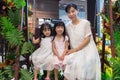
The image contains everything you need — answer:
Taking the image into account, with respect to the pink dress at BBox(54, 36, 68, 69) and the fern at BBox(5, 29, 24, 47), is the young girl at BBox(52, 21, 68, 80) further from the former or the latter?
the fern at BBox(5, 29, 24, 47)

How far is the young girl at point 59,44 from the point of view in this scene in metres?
2.01

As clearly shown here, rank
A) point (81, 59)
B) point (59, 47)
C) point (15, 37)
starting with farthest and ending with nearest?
point (59, 47) < point (81, 59) < point (15, 37)

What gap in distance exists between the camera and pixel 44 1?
12.6 ft

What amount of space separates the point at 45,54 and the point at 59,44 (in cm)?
14

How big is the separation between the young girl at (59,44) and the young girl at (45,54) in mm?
60

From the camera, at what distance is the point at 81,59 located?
6.39 feet

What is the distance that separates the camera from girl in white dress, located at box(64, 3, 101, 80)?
1924mm

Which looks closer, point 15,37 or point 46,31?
point 15,37

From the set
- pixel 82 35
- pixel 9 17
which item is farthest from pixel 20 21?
pixel 82 35

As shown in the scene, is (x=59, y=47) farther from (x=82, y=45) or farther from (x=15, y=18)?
(x=15, y=18)

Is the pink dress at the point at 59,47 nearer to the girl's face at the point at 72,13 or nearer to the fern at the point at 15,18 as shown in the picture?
the girl's face at the point at 72,13

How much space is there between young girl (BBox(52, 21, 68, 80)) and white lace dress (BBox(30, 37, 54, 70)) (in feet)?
0.19

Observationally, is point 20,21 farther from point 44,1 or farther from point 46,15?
point 44,1

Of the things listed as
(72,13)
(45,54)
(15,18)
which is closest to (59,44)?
(45,54)
